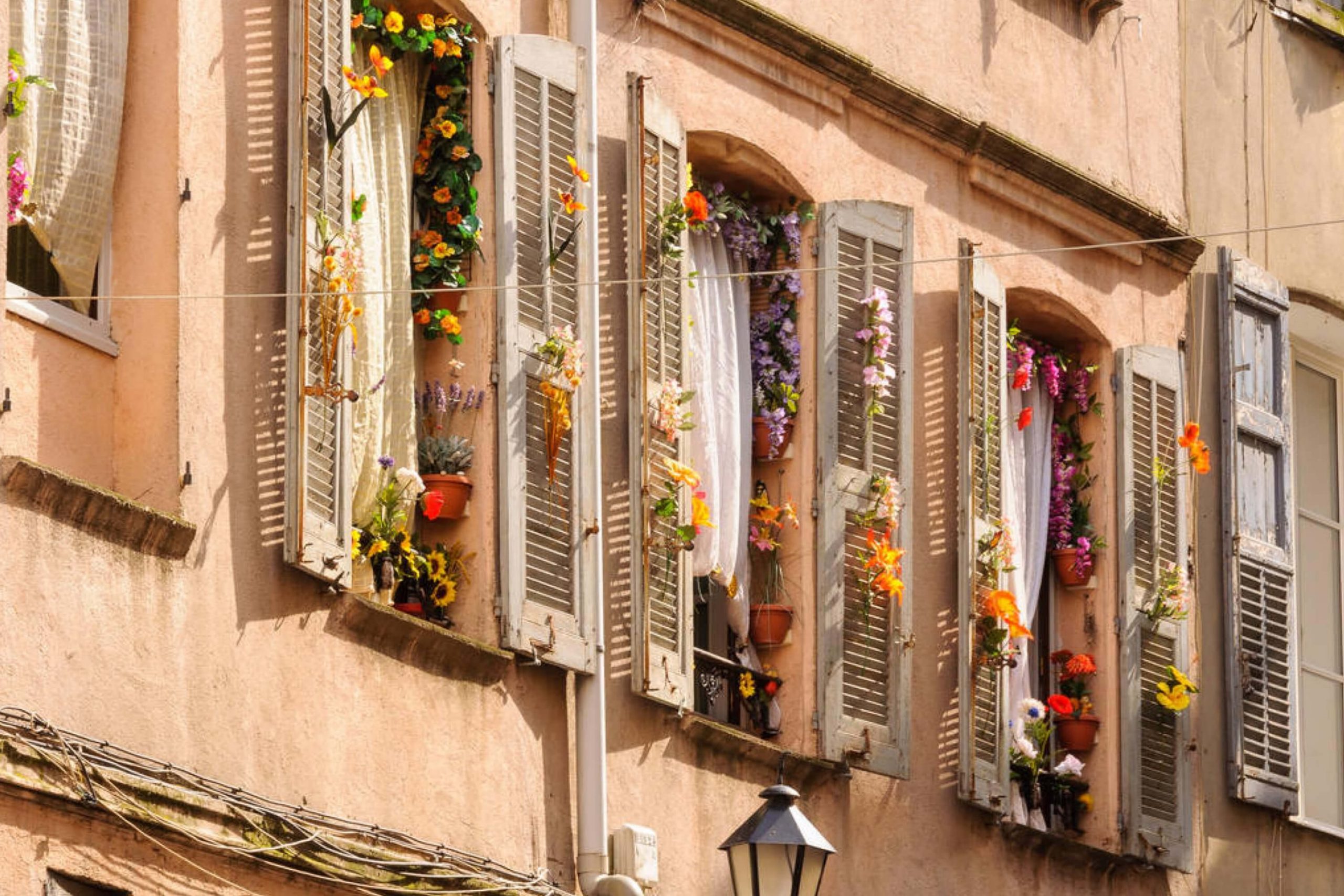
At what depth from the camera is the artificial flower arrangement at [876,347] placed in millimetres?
13516

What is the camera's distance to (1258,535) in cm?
1591

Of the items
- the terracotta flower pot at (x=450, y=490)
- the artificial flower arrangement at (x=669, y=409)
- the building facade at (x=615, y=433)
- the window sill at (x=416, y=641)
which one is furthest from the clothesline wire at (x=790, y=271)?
the window sill at (x=416, y=641)

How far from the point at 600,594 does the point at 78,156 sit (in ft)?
8.21

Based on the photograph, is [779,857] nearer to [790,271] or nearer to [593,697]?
[593,697]

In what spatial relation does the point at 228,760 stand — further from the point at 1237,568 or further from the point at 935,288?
the point at 1237,568

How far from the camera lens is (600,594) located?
39.1 feet

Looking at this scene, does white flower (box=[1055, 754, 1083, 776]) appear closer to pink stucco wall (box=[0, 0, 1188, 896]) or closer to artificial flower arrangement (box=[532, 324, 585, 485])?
pink stucco wall (box=[0, 0, 1188, 896])

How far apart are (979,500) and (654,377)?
208 cm

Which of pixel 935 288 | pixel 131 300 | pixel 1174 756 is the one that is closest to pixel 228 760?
pixel 131 300

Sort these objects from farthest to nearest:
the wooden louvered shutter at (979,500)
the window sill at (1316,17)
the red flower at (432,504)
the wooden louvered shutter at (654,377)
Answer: the window sill at (1316,17) → the wooden louvered shutter at (979,500) → the wooden louvered shutter at (654,377) → the red flower at (432,504)

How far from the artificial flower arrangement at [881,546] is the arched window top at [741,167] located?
113 cm

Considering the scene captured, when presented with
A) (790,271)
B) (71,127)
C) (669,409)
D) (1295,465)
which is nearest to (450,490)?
(669,409)

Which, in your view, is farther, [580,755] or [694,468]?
[694,468]

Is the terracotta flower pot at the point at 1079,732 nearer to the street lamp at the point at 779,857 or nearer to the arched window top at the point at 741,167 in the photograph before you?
the arched window top at the point at 741,167
